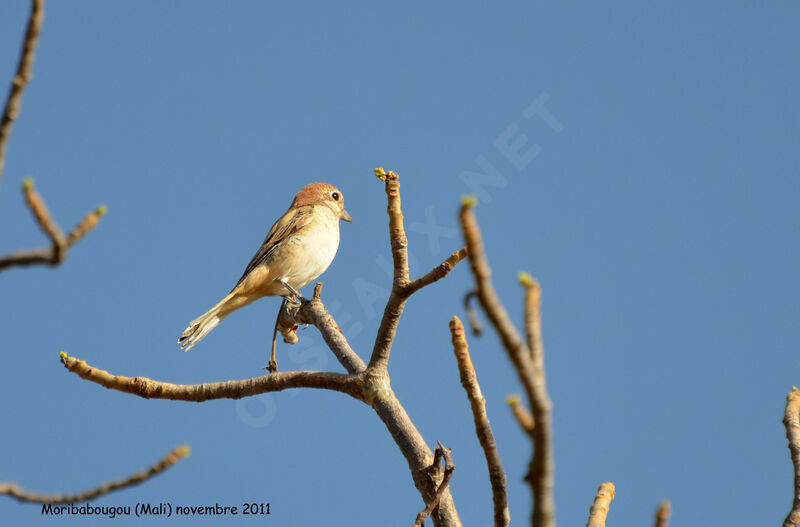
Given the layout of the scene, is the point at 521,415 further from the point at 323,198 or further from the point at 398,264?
the point at 323,198

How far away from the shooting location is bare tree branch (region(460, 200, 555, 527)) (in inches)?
71.7

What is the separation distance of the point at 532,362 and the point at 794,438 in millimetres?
2300

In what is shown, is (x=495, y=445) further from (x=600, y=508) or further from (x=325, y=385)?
(x=325, y=385)

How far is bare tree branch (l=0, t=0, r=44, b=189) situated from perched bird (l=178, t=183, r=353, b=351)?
6.84 metres

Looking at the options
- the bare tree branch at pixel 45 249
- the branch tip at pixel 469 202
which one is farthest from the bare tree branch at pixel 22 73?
the branch tip at pixel 469 202

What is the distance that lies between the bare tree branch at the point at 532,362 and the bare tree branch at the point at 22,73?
3.10 ft

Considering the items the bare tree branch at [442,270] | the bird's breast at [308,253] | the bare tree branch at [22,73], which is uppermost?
the bird's breast at [308,253]

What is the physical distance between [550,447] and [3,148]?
1.28 meters

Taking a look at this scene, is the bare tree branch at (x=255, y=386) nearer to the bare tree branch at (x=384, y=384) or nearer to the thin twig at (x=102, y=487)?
A: the bare tree branch at (x=384, y=384)

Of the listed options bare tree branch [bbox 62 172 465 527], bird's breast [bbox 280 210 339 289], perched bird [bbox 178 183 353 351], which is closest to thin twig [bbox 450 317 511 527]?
bare tree branch [bbox 62 172 465 527]

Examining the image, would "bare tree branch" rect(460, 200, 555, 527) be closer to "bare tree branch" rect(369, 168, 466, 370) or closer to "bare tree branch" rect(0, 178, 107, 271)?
"bare tree branch" rect(0, 178, 107, 271)

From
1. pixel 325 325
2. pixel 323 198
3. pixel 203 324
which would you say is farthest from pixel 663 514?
pixel 323 198

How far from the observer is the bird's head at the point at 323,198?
10.3 meters

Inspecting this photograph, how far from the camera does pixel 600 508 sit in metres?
3.36
